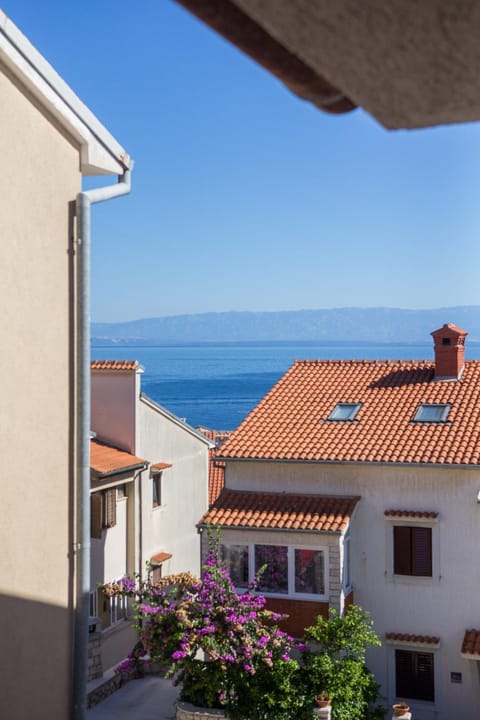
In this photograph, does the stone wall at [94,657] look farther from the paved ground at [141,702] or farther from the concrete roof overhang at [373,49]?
the concrete roof overhang at [373,49]

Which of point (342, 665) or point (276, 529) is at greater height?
point (276, 529)

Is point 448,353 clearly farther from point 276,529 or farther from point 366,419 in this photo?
point 276,529

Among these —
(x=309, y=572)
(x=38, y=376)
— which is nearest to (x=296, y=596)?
(x=309, y=572)

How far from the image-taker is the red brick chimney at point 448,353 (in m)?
19.5

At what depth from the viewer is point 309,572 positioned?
16.4m

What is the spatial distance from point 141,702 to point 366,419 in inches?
298

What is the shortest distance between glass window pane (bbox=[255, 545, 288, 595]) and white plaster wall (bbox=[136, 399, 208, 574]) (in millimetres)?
4859

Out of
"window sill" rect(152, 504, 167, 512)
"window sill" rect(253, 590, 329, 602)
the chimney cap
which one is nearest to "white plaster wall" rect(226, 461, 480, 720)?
"window sill" rect(253, 590, 329, 602)

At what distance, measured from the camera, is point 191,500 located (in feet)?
79.5

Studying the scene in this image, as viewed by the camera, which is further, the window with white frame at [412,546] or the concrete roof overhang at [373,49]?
the window with white frame at [412,546]

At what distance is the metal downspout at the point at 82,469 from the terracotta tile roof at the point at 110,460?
10637 millimetres

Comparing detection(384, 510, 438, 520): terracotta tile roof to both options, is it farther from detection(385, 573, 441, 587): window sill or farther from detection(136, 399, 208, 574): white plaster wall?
detection(136, 399, 208, 574): white plaster wall

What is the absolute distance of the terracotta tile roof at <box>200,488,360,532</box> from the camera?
1652 cm

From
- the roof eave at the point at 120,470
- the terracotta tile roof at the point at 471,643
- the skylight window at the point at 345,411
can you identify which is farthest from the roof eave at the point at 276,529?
the skylight window at the point at 345,411
